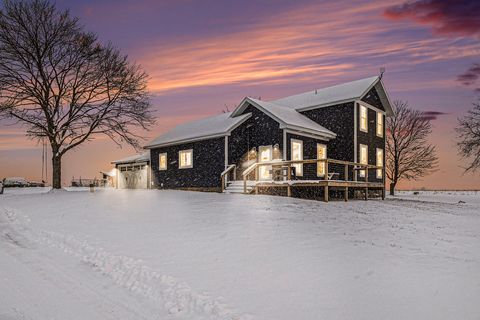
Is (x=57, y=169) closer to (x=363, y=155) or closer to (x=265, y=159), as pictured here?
(x=265, y=159)

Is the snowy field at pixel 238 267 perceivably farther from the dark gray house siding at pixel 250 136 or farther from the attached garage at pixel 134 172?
the attached garage at pixel 134 172

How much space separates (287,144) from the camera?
22641mm

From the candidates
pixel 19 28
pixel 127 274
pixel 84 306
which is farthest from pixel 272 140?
pixel 19 28

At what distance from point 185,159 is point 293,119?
818 cm

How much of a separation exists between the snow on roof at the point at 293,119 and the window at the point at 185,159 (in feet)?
18.3

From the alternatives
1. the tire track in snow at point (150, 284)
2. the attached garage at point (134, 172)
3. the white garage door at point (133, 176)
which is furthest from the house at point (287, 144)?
the tire track in snow at point (150, 284)

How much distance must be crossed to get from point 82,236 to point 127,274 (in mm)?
4110

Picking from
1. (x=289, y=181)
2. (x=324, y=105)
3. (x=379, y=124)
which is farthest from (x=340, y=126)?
(x=289, y=181)

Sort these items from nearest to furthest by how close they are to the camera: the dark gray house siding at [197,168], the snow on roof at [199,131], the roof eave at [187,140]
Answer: the roof eave at [187,140] < the snow on roof at [199,131] < the dark gray house siding at [197,168]

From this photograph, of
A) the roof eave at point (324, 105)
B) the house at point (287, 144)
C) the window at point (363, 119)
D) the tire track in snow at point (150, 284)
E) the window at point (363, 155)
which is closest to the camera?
the tire track in snow at point (150, 284)

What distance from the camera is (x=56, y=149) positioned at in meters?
28.9

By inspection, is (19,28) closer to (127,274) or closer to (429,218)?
(127,274)

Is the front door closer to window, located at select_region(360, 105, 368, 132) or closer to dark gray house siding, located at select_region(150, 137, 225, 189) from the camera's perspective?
dark gray house siding, located at select_region(150, 137, 225, 189)

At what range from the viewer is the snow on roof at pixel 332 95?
1014 inches
